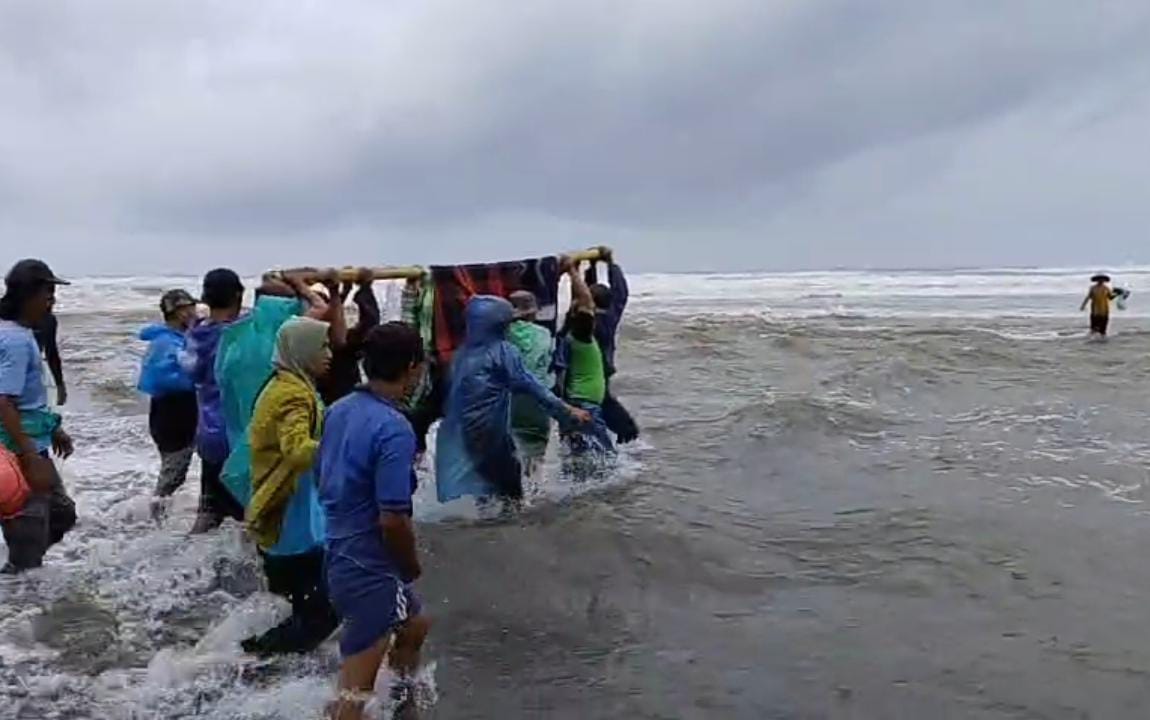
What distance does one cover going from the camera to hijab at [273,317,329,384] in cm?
489

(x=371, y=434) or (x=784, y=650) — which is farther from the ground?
(x=371, y=434)

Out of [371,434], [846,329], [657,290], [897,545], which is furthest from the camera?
[657,290]

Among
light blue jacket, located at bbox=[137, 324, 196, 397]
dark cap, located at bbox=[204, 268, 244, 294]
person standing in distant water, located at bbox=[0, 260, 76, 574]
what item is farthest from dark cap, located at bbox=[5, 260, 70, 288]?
light blue jacket, located at bbox=[137, 324, 196, 397]

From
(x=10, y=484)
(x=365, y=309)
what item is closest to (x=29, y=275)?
(x=10, y=484)

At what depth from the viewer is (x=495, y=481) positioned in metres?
8.32

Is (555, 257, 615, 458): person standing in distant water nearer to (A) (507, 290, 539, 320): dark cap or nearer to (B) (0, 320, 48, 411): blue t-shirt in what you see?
(A) (507, 290, 539, 320): dark cap

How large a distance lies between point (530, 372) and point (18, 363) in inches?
140

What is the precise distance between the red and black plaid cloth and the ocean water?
49 cm

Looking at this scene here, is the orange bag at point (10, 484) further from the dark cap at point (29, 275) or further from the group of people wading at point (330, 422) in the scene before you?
Result: the dark cap at point (29, 275)

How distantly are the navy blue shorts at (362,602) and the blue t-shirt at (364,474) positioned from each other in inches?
1.5

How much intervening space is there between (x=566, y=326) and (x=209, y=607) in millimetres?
3749

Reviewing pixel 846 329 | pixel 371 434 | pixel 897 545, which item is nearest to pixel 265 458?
pixel 371 434

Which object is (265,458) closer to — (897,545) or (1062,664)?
(1062,664)

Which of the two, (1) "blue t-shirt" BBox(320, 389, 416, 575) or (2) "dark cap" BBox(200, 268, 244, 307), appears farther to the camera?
(2) "dark cap" BBox(200, 268, 244, 307)
